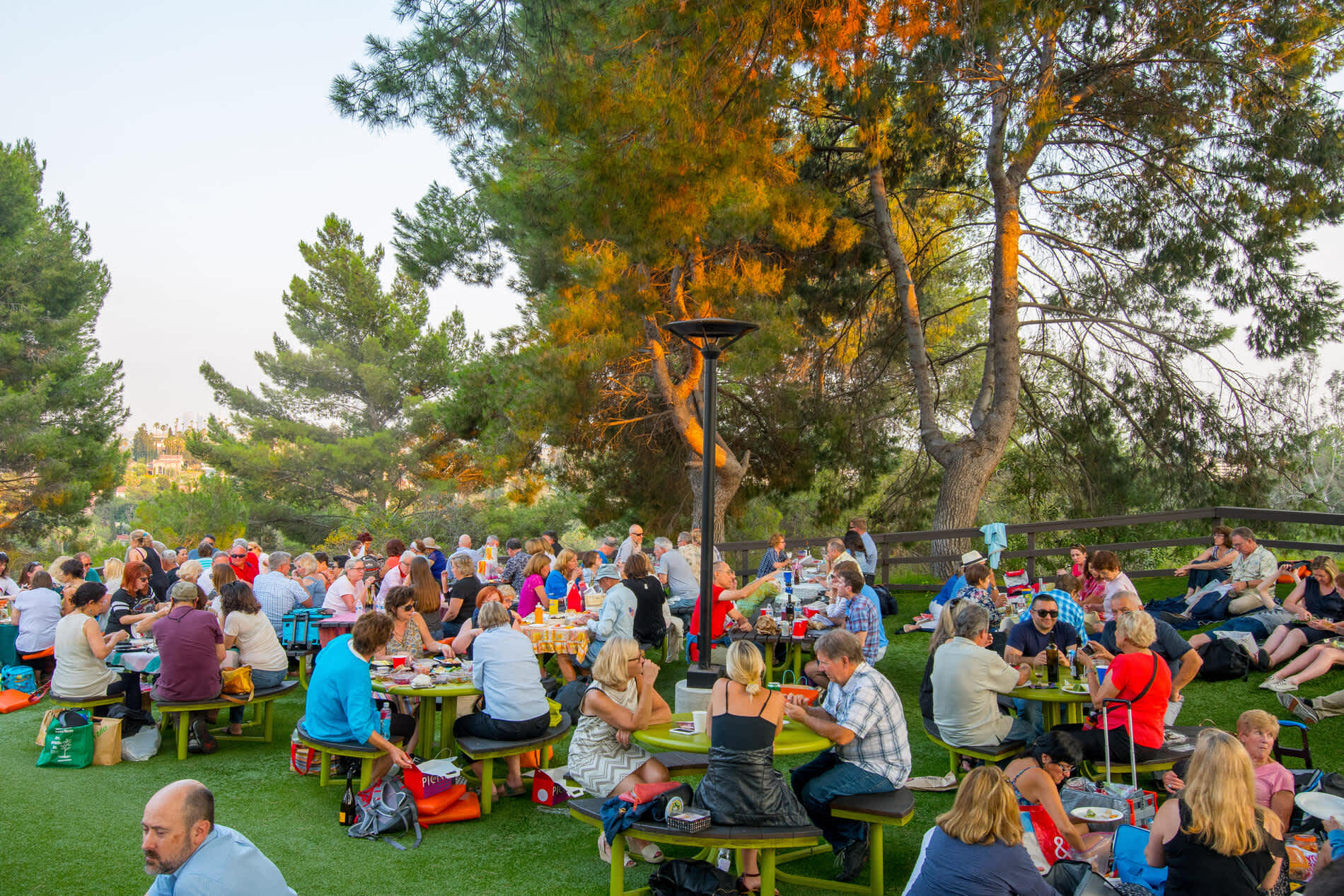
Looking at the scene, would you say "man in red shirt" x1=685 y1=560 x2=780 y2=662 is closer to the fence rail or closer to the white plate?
the fence rail

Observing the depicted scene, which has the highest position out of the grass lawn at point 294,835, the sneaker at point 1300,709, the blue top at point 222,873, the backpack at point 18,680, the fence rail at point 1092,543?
the fence rail at point 1092,543

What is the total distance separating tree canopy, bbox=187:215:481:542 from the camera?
29266mm

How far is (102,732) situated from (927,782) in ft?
17.3

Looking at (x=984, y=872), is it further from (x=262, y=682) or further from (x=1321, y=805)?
(x=262, y=682)

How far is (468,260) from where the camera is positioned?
54.4 feet

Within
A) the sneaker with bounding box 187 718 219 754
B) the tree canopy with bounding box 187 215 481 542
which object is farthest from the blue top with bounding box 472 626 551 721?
the tree canopy with bounding box 187 215 481 542

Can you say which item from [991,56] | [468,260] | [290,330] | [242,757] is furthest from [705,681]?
[290,330]

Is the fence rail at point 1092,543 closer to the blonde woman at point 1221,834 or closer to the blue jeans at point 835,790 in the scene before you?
the blue jeans at point 835,790

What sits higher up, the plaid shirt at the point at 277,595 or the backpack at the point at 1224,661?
the plaid shirt at the point at 277,595

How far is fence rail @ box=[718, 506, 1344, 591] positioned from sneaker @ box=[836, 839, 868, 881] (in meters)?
6.22

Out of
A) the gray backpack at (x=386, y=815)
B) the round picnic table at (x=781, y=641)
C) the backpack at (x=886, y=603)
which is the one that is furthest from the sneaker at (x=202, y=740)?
the backpack at (x=886, y=603)

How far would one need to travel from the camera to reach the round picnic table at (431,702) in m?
5.50

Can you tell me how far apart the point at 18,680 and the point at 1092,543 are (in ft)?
45.0

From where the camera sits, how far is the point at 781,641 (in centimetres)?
814
